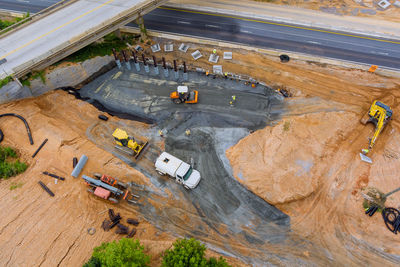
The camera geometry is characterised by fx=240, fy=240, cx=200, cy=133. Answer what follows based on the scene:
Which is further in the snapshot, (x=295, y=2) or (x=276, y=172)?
(x=295, y=2)

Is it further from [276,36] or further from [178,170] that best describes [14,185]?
[276,36]

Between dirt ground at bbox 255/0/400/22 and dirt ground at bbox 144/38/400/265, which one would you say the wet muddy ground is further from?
dirt ground at bbox 255/0/400/22

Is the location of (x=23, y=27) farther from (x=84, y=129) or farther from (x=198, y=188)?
(x=198, y=188)

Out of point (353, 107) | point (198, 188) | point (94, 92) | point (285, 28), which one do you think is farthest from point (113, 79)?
point (353, 107)

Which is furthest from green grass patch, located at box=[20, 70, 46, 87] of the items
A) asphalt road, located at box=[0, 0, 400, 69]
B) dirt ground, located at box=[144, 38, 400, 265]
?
dirt ground, located at box=[144, 38, 400, 265]

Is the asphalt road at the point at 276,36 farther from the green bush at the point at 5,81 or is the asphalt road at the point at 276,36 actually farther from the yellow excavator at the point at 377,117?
the green bush at the point at 5,81

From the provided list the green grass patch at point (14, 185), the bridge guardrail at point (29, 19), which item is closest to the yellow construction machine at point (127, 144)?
the green grass patch at point (14, 185)
